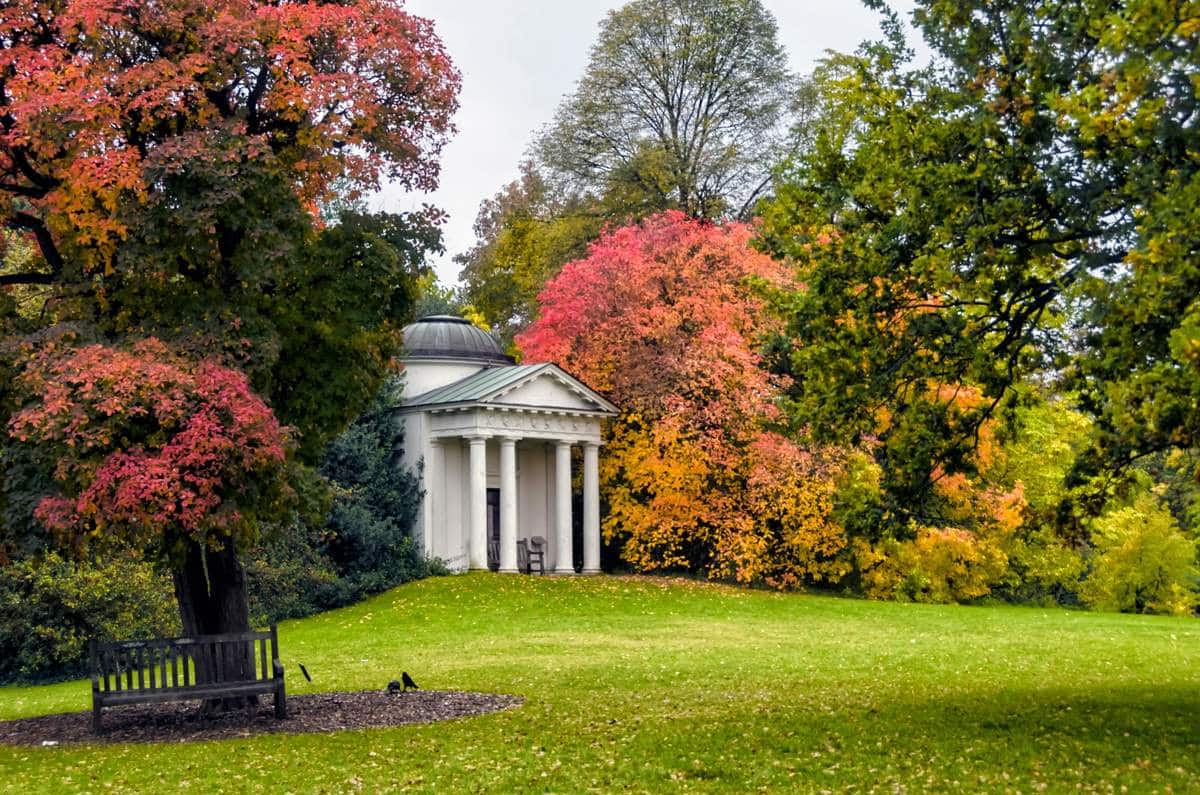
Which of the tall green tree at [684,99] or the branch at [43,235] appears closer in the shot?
the branch at [43,235]

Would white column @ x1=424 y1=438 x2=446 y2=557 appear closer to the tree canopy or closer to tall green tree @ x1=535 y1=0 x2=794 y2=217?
tall green tree @ x1=535 y1=0 x2=794 y2=217

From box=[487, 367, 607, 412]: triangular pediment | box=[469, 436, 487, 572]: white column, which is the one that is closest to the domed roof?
box=[487, 367, 607, 412]: triangular pediment

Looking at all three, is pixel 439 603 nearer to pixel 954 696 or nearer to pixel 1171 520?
pixel 954 696

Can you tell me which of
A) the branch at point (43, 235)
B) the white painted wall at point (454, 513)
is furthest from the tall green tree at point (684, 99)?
the branch at point (43, 235)

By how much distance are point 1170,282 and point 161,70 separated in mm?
10517

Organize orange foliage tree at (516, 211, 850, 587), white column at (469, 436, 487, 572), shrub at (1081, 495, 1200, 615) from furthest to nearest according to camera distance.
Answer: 1. shrub at (1081, 495, 1200, 615)
2. white column at (469, 436, 487, 572)
3. orange foliage tree at (516, 211, 850, 587)

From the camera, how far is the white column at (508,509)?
3822cm

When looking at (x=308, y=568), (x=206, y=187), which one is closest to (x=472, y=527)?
(x=308, y=568)

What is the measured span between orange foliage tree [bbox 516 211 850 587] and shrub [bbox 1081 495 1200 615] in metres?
9.47

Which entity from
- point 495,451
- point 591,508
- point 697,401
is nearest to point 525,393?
point 495,451

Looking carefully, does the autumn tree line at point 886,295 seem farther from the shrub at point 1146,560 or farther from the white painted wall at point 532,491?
the white painted wall at point 532,491

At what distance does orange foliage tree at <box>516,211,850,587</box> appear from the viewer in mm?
37562

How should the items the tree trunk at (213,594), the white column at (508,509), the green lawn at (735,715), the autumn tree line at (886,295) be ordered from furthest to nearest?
the white column at (508,509) → the tree trunk at (213,594) → the green lawn at (735,715) → the autumn tree line at (886,295)

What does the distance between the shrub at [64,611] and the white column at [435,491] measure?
13370 millimetres
